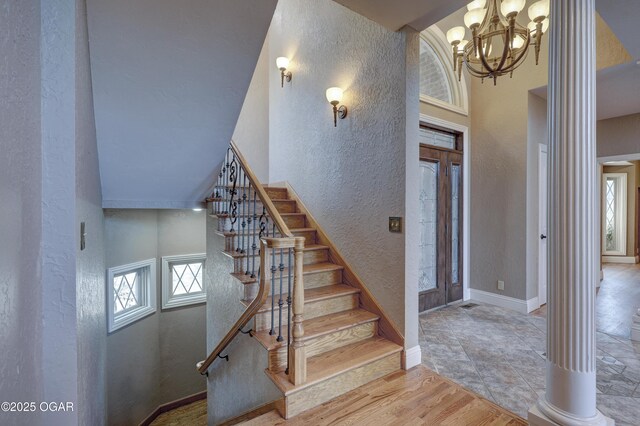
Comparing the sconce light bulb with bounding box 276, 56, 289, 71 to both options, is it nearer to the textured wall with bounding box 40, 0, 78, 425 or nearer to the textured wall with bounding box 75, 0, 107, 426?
the textured wall with bounding box 75, 0, 107, 426

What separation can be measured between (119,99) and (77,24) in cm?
81

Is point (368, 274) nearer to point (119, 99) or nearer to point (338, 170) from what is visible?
point (338, 170)

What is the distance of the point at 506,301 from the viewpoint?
3.85 m

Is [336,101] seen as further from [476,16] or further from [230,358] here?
[230,358]

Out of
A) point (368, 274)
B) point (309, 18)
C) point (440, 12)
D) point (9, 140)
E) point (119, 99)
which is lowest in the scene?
point (368, 274)

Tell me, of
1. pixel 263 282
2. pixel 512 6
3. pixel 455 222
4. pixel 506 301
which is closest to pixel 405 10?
pixel 512 6

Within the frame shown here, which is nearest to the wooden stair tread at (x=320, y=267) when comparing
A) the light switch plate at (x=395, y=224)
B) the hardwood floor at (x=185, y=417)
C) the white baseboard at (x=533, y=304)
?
the light switch plate at (x=395, y=224)

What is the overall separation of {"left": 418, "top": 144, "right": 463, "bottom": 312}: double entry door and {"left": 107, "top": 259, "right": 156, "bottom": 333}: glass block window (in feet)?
11.7

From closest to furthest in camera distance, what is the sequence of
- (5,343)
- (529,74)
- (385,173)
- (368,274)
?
(5,343) → (385,173) → (368,274) → (529,74)

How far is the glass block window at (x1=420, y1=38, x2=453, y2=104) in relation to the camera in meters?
3.94

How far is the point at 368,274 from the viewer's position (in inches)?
112

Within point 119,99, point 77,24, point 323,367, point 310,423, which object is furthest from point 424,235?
point 77,24

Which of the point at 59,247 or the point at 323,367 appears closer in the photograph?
the point at 59,247

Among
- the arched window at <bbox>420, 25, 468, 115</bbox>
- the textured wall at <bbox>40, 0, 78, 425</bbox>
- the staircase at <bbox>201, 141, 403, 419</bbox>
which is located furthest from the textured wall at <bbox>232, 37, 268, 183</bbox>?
the textured wall at <bbox>40, 0, 78, 425</bbox>
